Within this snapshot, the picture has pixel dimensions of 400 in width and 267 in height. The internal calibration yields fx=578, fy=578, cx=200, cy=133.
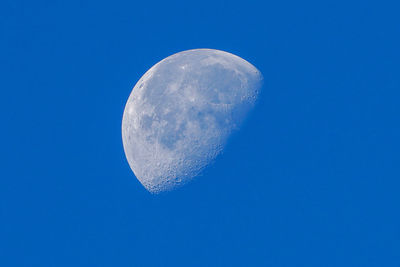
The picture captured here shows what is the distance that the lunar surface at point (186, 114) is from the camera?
20.0 m

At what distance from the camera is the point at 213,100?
19906 mm

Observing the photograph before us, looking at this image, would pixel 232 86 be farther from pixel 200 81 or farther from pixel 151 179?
pixel 151 179

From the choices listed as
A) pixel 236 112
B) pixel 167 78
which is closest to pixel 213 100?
pixel 236 112

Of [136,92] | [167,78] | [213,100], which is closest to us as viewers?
[213,100]

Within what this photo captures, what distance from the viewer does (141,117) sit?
21484 millimetres

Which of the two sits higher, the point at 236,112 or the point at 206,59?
the point at 206,59

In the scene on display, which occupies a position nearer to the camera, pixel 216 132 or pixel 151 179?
pixel 216 132

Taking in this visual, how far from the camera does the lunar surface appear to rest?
20.0m

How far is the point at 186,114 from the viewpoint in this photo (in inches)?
790

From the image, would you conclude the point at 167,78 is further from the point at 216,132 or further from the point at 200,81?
the point at 216,132

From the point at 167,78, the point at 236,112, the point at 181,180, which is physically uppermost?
the point at 167,78

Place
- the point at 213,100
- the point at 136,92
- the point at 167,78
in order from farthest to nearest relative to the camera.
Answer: the point at 136,92 → the point at 167,78 → the point at 213,100

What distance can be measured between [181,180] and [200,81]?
3653mm

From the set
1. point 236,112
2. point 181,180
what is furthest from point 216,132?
point 181,180
